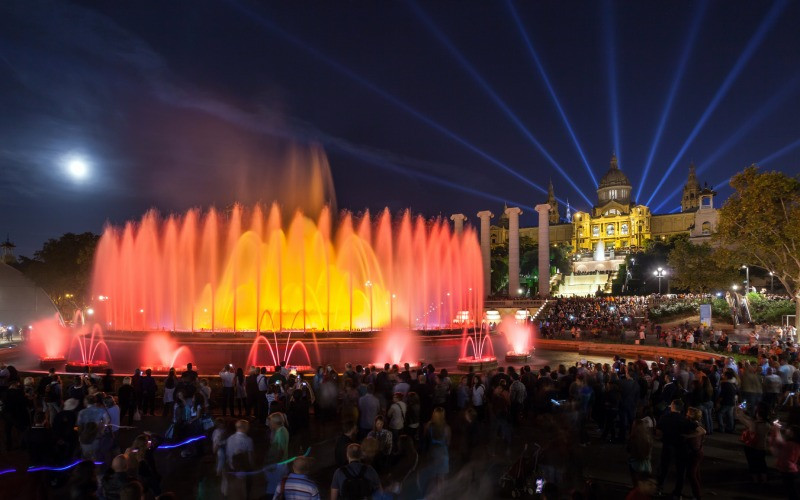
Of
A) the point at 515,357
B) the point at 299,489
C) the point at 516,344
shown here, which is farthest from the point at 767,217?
the point at 299,489

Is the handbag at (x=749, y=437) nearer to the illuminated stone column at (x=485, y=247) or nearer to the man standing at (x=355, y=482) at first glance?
the man standing at (x=355, y=482)

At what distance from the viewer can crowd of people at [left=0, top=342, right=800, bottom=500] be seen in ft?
23.7

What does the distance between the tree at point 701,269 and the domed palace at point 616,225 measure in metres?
52.7

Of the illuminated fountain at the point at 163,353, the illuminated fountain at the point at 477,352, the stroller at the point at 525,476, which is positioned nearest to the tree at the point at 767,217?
the illuminated fountain at the point at 477,352

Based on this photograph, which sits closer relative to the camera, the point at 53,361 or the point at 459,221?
the point at 53,361

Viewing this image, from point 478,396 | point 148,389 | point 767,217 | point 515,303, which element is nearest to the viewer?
point 478,396

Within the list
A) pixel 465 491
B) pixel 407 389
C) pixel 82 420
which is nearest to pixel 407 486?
pixel 465 491

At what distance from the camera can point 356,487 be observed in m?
5.72

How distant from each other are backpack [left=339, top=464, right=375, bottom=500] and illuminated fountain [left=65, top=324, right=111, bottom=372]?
62.0ft

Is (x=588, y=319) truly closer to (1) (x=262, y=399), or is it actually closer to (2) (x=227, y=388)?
(2) (x=227, y=388)

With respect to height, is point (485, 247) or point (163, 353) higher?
point (485, 247)

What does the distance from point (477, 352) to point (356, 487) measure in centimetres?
2024

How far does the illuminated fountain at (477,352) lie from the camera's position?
873 inches

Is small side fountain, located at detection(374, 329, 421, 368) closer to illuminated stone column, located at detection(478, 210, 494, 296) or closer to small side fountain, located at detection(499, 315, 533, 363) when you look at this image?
small side fountain, located at detection(499, 315, 533, 363)
